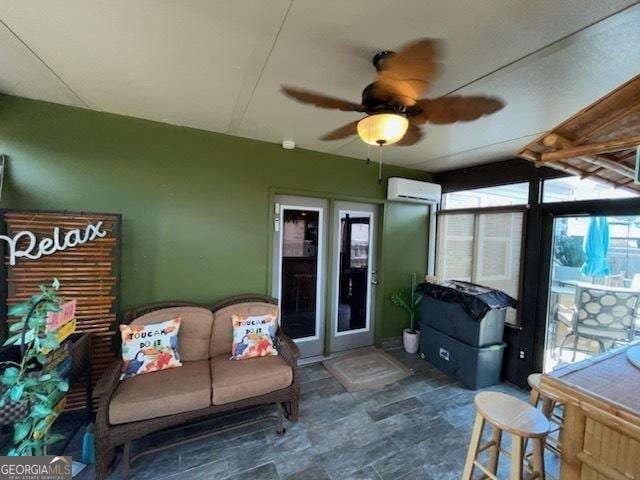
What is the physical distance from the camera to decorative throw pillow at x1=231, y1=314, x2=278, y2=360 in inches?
96.1

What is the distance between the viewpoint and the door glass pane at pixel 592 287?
2.46m

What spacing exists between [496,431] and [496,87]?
2.11 m

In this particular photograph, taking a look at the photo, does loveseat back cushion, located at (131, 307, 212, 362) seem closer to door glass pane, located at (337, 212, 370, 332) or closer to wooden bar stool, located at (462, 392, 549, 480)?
door glass pane, located at (337, 212, 370, 332)

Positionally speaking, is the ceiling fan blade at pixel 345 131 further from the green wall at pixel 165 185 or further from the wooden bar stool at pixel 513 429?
the wooden bar stool at pixel 513 429

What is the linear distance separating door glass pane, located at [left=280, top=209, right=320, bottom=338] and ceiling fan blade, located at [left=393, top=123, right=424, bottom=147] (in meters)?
1.34

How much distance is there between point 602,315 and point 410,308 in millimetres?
1969

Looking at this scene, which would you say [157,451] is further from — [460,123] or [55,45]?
[460,123]

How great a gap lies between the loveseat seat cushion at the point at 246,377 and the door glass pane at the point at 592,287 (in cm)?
285

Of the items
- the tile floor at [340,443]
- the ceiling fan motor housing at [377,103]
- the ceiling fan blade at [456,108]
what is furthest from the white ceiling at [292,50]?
the tile floor at [340,443]

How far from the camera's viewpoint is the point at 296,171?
3.24 m

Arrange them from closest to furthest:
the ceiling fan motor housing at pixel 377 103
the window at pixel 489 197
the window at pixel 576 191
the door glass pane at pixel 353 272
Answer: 1. the ceiling fan motor housing at pixel 377 103
2. the window at pixel 576 191
3. the window at pixel 489 197
4. the door glass pane at pixel 353 272

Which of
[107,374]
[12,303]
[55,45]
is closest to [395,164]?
[55,45]

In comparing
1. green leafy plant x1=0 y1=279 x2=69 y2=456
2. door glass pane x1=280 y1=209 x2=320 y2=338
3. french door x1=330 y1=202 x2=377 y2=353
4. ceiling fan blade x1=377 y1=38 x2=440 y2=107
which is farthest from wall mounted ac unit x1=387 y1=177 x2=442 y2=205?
green leafy plant x1=0 y1=279 x2=69 y2=456

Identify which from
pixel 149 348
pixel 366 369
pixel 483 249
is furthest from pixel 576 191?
pixel 149 348
